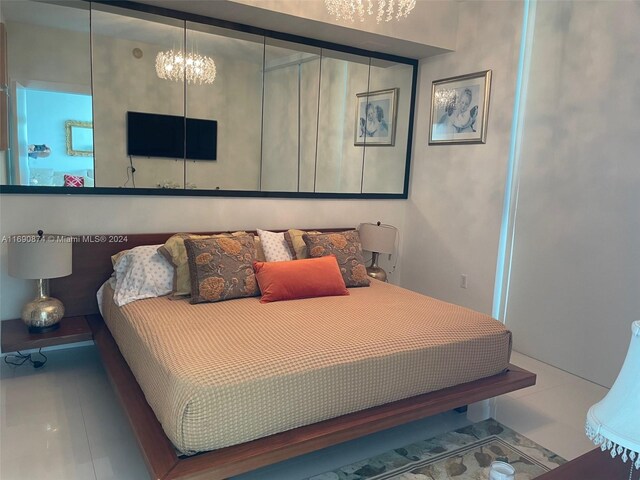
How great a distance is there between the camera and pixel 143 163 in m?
3.41

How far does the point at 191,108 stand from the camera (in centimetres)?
352

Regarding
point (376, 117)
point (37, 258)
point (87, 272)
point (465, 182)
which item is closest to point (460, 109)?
point (465, 182)

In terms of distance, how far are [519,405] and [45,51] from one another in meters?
3.73

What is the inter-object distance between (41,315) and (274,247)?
156 cm

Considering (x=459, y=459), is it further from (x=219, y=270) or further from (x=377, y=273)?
(x=377, y=273)

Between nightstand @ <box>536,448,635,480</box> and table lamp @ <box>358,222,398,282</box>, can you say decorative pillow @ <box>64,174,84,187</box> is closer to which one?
table lamp @ <box>358,222,398,282</box>

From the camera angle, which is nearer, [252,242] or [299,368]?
[299,368]

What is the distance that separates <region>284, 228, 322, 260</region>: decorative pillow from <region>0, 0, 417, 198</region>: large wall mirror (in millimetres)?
493

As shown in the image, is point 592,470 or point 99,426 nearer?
point 592,470

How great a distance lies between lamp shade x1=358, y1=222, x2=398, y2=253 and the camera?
419 cm

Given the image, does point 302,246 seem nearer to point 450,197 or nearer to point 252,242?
point 252,242

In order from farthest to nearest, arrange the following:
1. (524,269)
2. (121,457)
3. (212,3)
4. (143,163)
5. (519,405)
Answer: (524,269) < (143,163) < (212,3) < (519,405) < (121,457)

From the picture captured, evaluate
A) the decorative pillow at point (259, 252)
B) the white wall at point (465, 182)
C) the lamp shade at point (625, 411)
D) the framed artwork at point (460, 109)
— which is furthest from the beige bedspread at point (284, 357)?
the framed artwork at point (460, 109)

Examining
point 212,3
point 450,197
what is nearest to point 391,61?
point 450,197
